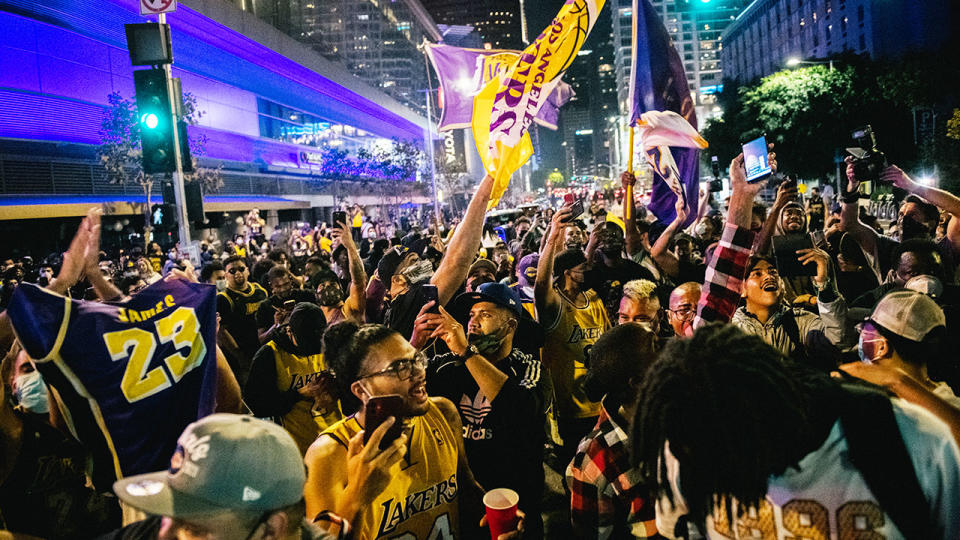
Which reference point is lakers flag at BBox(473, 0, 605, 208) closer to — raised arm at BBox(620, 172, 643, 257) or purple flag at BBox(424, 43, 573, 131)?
raised arm at BBox(620, 172, 643, 257)

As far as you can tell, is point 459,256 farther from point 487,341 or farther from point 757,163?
point 757,163

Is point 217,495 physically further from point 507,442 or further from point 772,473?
point 507,442

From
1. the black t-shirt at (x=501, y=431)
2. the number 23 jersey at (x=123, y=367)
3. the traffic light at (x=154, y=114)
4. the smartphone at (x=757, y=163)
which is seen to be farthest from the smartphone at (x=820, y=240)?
the traffic light at (x=154, y=114)

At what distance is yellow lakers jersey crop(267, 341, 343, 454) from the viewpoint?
13.0 feet

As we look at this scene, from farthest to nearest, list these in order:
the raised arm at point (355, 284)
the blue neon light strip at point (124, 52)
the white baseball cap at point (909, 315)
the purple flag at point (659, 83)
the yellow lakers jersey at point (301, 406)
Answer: the blue neon light strip at point (124, 52), the purple flag at point (659, 83), the raised arm at point (355, 284), the yellow lakers jersey at point (301, 406), the white baseball cap at point (909, 315)

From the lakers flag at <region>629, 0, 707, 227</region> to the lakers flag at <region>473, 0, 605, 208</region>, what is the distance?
248 centimetres

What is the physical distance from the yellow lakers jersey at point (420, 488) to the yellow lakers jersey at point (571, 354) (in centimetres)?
193

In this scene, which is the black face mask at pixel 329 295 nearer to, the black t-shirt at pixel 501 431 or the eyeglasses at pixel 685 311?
the black t-shirt at pixel 501 431

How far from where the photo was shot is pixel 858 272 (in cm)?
596

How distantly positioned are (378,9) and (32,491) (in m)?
86.9

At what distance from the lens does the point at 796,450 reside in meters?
1.61

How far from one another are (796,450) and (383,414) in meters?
1.36

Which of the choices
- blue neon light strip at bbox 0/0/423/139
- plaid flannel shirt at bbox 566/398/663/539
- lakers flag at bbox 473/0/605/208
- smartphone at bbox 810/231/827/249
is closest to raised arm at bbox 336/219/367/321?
lakers flag at bbox 473/0/605/208

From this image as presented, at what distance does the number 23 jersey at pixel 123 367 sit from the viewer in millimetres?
2566
